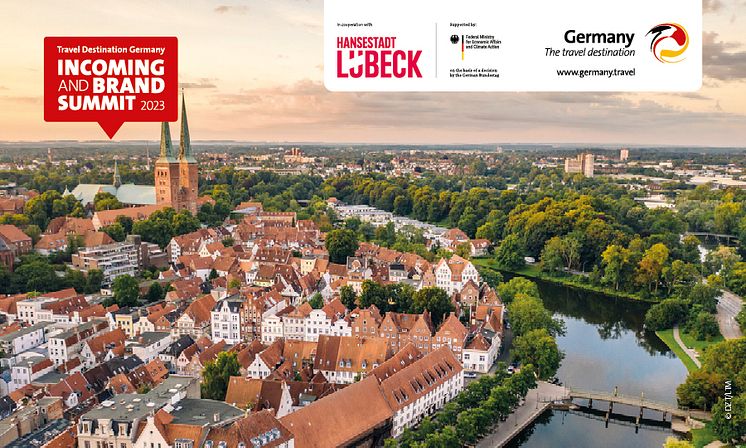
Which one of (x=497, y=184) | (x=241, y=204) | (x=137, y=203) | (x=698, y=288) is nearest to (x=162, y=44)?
(x=698, y=288)

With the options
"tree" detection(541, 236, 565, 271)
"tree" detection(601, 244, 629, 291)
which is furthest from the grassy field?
"tree" detection(541, 236, 565, 271)

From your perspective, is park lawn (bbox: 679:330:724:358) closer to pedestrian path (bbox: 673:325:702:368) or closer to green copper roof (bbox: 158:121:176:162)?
pedestrian path (bbox: 673:325:702:368)

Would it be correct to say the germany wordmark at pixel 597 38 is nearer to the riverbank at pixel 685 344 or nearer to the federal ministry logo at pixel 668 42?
the federal ministry logo at pixel 668 42

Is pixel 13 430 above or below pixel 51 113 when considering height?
below

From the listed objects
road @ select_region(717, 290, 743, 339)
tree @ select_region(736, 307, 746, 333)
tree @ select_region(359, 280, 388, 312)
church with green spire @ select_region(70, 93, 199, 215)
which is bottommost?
road @ select_region(717, 290, 743, 339)

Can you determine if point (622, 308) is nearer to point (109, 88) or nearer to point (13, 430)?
point (13, 430)

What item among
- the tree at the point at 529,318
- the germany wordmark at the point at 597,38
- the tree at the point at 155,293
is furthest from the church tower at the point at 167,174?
the germany wordmark at the point at 597,38
